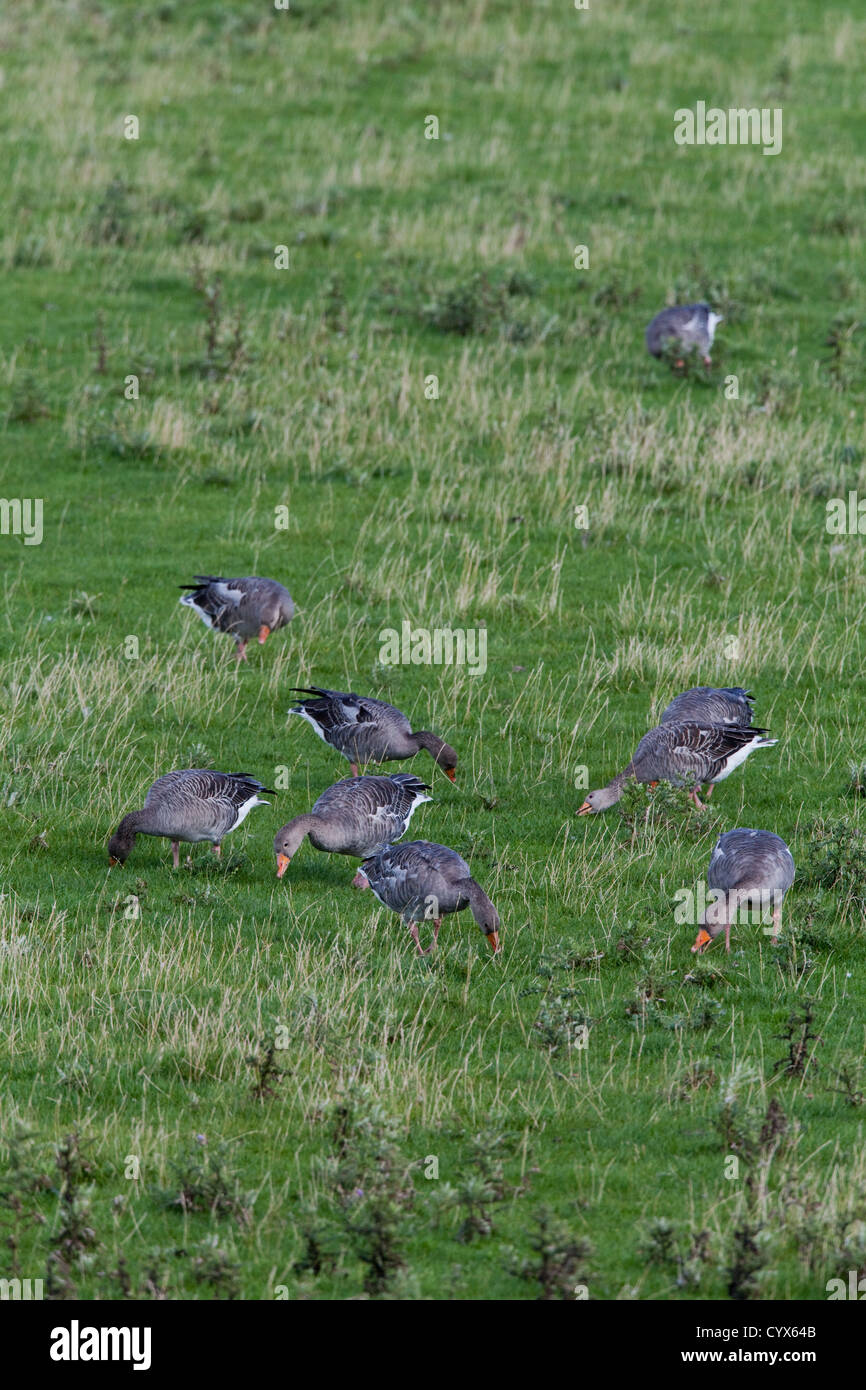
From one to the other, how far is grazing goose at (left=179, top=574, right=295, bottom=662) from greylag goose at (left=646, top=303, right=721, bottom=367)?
32.7 ft

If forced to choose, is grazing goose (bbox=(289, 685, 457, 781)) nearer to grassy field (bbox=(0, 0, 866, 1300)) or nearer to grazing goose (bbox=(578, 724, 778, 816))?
grassy field (bbox=(0, 0, 866, 1300))

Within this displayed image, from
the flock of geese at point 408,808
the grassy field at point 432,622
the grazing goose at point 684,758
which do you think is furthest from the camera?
the grazing goose at point 684,758

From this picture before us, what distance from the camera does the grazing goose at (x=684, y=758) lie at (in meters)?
14.5

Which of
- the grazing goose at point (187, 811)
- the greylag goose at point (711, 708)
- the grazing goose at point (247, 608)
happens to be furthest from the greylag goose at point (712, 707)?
the grazing goose at point (247, 608)

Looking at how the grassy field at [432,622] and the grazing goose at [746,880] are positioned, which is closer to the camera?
the grassy field at [432,622]

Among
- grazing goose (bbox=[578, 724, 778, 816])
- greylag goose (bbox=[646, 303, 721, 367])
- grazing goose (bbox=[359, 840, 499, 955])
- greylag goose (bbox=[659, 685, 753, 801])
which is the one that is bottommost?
grazing goose (bbox=[359, 840, 499, 955])

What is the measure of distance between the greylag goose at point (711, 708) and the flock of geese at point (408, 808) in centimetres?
1

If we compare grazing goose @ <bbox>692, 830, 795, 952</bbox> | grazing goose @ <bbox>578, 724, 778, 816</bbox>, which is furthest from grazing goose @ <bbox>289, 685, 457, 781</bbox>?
grazing goose @ <bbox>692, 830, 795, 952</bbox>

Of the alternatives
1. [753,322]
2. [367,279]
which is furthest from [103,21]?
[753,322]

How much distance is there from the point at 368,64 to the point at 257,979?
30.2 m

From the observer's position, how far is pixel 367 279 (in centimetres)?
2884

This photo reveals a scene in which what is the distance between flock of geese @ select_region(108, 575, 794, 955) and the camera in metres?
12.3

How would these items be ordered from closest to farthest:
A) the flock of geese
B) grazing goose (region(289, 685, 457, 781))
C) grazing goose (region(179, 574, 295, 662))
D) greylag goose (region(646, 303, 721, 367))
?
the flock of geese < grazing goose (region(289, 685, 457, 781)) < grazing goose (region(179, 574, 295, 662)) < greylag goose (region(646, 303, 721, 367))

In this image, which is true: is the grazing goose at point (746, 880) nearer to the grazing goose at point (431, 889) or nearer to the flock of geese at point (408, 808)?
the flock of geese at point (408, 808)
